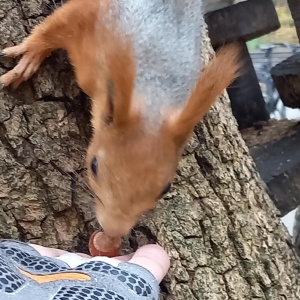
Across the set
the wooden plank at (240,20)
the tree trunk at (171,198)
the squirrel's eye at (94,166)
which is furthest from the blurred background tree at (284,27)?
the squirrel's eye at (94,166)

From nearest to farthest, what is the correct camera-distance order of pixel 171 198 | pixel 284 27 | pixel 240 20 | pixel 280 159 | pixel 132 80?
1. pixel 132 80
2. pixel 171 198
3. pixel 280 159
4. pixel 240 20
5. pixel 284 27

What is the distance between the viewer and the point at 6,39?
3.32 ft

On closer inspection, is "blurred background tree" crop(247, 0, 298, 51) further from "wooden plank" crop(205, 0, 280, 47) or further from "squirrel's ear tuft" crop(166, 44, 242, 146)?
"squirrel's ear tuft" crop(166, 44, 242, 146)

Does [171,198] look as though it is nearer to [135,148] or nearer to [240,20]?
[135,148]

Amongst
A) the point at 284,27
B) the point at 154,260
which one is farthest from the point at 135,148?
the point at 284,27

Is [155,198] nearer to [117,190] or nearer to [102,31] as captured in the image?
[117,190]

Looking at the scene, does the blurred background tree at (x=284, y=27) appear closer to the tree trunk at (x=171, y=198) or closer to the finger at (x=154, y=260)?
the tree trunk at (x=171, y=198)

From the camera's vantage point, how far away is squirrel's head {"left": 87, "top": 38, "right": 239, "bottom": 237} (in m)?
0.93

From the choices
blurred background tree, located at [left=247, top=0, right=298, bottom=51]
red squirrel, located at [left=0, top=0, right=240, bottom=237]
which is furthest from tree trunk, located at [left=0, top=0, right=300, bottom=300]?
blurred background tree, located at [left=247, top=0, right=298, bottom=51]

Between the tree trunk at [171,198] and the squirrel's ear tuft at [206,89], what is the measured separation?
0.54 feet

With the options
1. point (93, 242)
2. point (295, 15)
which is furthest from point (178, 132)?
point (295, 15)

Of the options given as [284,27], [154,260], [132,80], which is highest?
[132,80]

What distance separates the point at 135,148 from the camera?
948 millimetres

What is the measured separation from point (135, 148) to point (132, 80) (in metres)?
0.11
